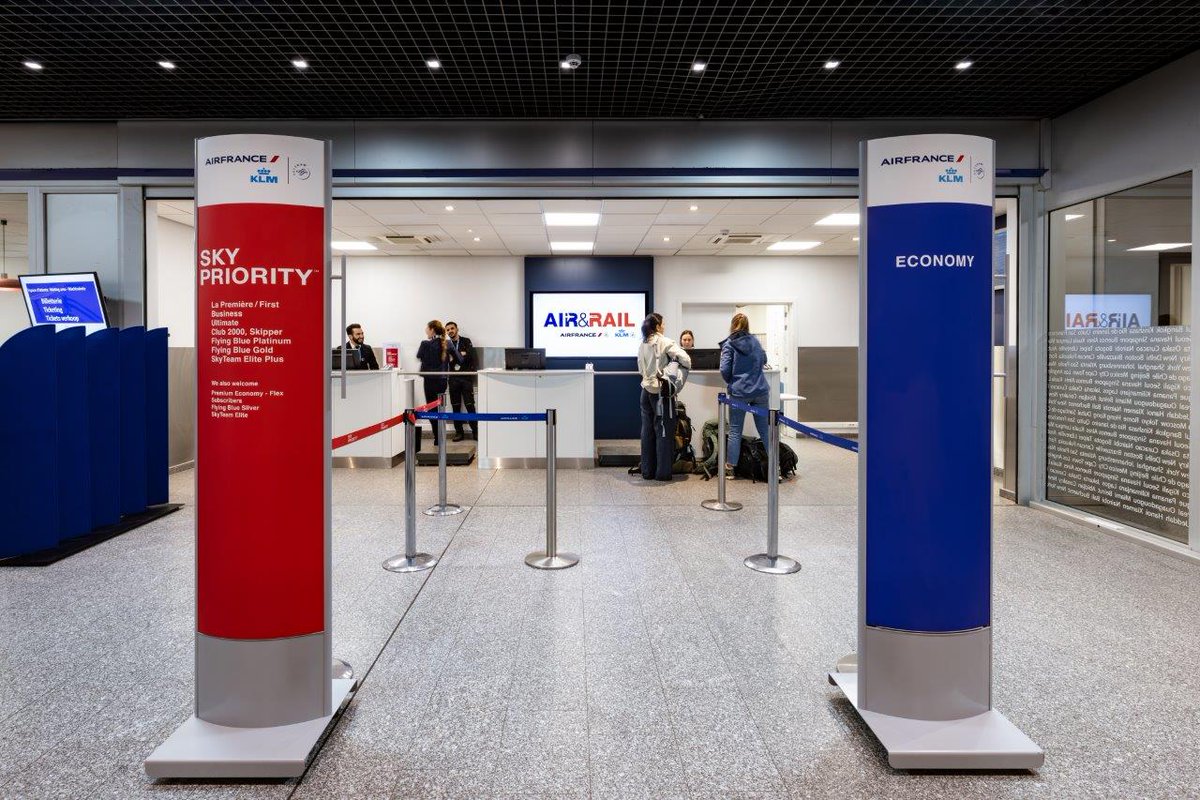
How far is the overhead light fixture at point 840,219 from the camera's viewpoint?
25.1 ft

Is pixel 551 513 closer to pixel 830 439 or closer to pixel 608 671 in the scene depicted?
pixel 608 671

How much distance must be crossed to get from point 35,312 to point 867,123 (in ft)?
24.6

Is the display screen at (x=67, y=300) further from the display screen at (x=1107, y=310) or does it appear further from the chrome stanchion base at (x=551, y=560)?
the display screen at (x=1107, y=310)

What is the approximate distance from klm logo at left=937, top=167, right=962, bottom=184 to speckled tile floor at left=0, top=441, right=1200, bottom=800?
181cm

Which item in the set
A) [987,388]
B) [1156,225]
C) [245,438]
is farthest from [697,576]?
[1156,225]

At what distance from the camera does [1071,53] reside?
4562mm

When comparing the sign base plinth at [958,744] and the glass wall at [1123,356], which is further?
the glass wall at [1123,356]

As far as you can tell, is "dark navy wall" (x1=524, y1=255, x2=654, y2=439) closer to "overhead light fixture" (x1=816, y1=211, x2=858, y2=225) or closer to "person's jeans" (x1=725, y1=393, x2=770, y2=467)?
"overhead light fixture" (x1=816, y1=211, x2=858, y2=225)

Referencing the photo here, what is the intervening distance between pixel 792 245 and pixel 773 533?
6652mm

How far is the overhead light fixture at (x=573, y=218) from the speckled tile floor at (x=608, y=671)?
4010 mm

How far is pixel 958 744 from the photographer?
2047mm

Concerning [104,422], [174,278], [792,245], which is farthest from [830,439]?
[174,278]

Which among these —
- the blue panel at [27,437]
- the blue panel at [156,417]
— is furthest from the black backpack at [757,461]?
the blue panel at [27,437]

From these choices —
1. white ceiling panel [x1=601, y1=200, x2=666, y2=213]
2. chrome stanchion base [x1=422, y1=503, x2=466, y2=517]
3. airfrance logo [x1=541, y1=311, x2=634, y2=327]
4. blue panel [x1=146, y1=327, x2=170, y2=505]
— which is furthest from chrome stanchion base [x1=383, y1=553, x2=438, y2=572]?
airfrance logo [x1=541, y1=311, x2=634, y2=327]
